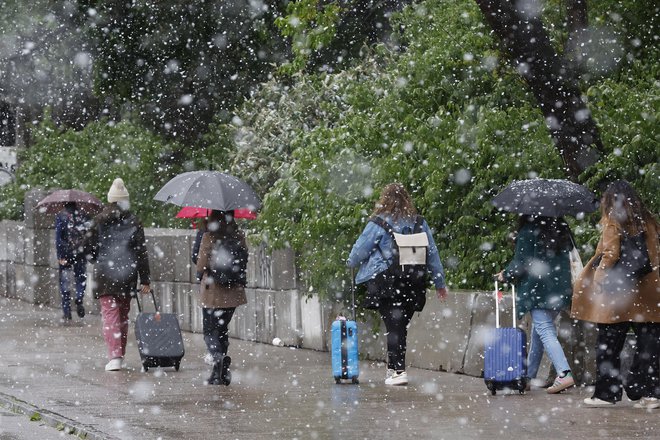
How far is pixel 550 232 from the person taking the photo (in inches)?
432

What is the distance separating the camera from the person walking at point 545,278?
35.6 ft

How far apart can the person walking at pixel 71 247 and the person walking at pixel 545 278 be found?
8.76 meters

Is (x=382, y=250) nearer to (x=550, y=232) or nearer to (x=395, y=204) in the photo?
(x=395, y=204)

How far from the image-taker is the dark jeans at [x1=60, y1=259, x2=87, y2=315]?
18.8m

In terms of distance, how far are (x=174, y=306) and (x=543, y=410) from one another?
869 cm

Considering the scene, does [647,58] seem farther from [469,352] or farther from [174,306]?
[174,306]

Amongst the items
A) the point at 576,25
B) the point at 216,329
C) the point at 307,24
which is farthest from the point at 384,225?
the point at 307,24

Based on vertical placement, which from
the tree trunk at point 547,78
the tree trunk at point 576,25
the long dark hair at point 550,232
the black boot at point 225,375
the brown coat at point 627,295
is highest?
the tree trunk at point 576,25

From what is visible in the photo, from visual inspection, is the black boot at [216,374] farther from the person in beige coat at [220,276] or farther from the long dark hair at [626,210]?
the long dark hair at [626,210]

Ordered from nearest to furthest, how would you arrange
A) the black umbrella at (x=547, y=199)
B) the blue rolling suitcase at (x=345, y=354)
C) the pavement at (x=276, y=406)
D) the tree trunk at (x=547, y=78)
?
1. the pavement at (x=276, y=406)
2. the black umbrella at (x=547, y=199)
3. the blue rolling suitcase at (x=345, y=354)
4. the tree trunk at (x=547, y=78)

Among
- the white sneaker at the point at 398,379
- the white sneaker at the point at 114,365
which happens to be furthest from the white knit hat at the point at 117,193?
the white sneaker at the point at 398,379

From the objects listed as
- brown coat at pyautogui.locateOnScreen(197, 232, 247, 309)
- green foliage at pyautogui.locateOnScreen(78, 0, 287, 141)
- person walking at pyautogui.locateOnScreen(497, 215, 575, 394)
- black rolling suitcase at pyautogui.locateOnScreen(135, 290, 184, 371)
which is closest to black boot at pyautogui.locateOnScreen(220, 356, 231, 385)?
brown coat at pyautogui.locateOnScreen(197, 232, 247, 309)

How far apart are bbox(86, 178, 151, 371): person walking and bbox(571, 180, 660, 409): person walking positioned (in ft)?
15.0

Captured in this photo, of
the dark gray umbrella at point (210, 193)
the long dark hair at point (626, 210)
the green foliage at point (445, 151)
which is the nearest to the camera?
the long dark hair at point (626, 210)
